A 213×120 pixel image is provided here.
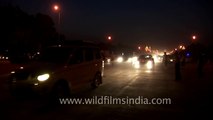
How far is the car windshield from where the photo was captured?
1043 cm

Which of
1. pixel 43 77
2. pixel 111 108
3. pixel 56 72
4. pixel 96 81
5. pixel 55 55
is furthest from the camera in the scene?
pixel 96 81

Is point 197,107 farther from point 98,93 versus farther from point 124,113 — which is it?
point 98,93

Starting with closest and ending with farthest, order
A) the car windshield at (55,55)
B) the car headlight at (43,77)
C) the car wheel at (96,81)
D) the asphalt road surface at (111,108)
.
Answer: the asphalt road surface at (111,108), the car headlight at (43,77), the car windshield at (55,55), the car wheel at (96,81)

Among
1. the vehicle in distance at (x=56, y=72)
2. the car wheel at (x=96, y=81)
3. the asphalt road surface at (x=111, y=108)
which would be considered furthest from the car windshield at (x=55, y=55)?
the car wheel at (x=96, y=81)

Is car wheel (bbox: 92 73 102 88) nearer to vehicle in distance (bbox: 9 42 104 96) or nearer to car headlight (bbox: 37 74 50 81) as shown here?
vehicle in distance (bbox: 9 42 104 96)

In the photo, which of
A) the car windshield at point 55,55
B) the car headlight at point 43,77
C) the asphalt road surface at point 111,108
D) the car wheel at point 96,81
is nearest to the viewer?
the asphalt road surface at point 111,108

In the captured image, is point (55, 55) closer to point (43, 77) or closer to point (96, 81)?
point (43, 77)

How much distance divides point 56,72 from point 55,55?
1383 mm

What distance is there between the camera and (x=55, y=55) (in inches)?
425

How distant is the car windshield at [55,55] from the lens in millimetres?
10430

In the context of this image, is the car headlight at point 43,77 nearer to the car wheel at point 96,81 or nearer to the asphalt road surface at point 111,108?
the asphalt road surface at point 111,108

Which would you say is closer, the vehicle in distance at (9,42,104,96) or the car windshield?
the vehicle in distance at (9,42,104,96)

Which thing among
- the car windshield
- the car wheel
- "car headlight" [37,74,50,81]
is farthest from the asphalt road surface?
the car wheel

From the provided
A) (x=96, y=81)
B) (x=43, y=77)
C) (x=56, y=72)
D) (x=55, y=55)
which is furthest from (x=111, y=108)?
(x=96, y=81)
